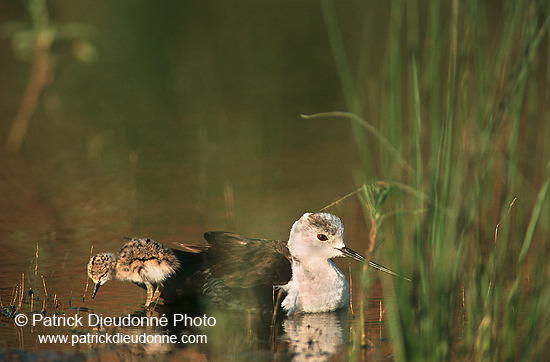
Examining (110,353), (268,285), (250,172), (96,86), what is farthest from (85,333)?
(96,86)

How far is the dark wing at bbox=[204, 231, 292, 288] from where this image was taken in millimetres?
7500

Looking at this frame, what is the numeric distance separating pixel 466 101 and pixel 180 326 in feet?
10.2

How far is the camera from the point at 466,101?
4777 millimetres

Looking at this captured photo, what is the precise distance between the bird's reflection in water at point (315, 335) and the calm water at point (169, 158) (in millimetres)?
20

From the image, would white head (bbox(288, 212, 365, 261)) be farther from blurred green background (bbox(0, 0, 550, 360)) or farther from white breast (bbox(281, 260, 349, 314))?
blurred green background (bbox(0, 0, 550, 360))

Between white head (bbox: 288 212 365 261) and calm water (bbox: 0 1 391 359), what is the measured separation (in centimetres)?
46

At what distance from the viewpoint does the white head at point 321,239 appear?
7652mm

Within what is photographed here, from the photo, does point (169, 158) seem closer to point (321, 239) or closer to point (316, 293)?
point (321, 239)

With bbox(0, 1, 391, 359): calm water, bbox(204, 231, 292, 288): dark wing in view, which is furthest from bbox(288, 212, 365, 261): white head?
bbox(0, 1, 391, 359): calm water

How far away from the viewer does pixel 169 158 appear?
11.8m

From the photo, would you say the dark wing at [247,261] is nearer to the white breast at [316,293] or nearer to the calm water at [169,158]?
the white breast at [316,293]

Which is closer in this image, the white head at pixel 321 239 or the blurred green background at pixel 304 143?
the blurred green background at pixel 304 143

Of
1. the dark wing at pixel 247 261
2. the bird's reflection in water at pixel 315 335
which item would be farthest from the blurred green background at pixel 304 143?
the dark wing at pixel 247 261

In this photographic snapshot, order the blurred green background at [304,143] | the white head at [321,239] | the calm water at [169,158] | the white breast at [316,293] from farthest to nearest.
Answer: the white head at [321,239] → the white breast at [316,293] → the calm water at [169,158] → the blurred green background at [304,143]
